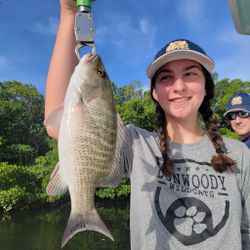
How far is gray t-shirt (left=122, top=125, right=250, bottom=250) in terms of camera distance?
61.3 inches

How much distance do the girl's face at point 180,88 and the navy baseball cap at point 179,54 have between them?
0.03 m

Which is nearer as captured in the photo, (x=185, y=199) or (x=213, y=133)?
(x=185, y=199)

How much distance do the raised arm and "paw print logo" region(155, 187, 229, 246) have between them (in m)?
0.59

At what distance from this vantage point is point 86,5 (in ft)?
4.32

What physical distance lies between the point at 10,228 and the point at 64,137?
15619mm

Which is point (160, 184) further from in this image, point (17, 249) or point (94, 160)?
point (17, 249)

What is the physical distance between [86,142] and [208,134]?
83 centimetres

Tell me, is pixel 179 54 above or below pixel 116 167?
above

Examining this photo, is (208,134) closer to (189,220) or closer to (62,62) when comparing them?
(189,220)

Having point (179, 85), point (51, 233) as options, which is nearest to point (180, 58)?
point (179, 85)

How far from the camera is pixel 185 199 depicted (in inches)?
64.3

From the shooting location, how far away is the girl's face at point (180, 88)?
1.72 m

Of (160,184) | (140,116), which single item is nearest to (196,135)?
(160,184)

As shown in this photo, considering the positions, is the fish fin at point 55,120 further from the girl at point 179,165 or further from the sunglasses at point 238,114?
the sunglasses at point 238,114
